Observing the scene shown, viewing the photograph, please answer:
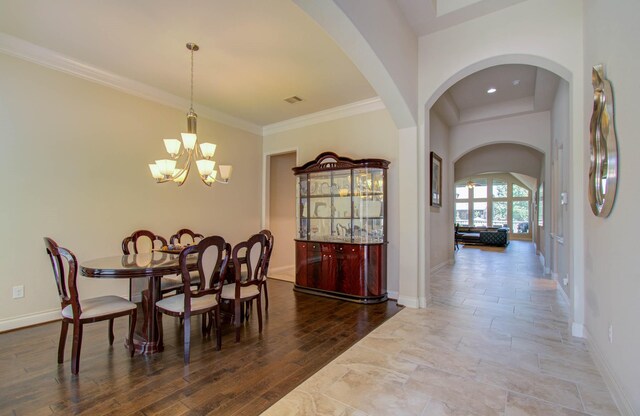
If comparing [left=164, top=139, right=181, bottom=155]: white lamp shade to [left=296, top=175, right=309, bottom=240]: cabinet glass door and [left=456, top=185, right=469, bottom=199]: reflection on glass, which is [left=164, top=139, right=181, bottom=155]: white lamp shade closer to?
[left=296, top=175, right=309, bottom=240]: cabinet glass door

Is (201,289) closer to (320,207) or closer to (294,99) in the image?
(320,207)

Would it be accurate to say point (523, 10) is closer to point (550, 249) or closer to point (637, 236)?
point (637, 236)

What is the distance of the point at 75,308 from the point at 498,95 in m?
7.06

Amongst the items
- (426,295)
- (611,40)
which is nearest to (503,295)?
(426,295)

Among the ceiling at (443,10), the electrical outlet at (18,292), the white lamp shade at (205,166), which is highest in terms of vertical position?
the ceiling at (443,10)

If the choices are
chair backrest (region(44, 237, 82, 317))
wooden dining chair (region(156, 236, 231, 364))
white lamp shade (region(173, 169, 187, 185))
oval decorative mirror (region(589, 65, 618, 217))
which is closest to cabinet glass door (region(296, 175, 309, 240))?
white lamp shade (region(173, 169, 187, 185))

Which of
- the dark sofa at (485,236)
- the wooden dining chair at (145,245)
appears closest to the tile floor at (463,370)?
the wooden dining chair at (145,245)

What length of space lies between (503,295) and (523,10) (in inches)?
145

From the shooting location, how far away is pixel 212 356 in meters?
2.63

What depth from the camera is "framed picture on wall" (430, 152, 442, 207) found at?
595cm

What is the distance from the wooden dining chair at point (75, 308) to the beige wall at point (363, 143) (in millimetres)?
3427

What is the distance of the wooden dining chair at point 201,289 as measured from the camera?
253 cm

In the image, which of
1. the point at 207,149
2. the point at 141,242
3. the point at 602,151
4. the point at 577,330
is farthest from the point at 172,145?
the point at 577,330

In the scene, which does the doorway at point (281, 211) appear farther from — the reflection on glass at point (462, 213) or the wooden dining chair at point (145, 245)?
the reflection on glass at point (462, 213)
